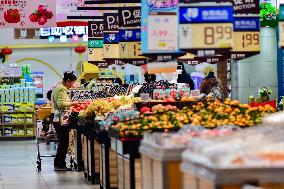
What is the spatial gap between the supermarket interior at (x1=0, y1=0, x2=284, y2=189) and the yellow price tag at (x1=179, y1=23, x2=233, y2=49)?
1cm

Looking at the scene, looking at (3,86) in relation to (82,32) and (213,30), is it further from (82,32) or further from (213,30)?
(213,30)

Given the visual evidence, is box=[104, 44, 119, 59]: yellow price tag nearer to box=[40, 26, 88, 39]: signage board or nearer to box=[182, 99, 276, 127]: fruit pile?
box=[182, 99, 276, 127]: fruit pile

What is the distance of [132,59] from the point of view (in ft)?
62.0

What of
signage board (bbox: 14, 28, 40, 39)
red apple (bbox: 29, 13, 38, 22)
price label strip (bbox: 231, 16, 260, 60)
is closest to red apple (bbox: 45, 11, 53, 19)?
red apple (bbox: 29, 13, 38, 22)

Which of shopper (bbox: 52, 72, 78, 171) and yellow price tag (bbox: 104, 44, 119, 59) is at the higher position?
yellow price tag (bbox: 104, 44, 119, 59)

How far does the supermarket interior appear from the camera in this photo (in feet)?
24.1

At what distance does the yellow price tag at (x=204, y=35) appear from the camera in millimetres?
12039

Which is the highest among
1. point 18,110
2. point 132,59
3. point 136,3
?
point 136,3

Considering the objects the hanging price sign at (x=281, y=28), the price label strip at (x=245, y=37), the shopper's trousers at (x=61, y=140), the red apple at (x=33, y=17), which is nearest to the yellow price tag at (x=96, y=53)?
the red apple at (x=33, y=17)

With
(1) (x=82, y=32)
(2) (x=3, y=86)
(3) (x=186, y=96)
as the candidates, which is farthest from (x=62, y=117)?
(1) (x=82, y=32)

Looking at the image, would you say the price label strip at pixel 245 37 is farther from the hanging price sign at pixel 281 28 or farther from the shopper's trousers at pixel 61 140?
the shopper's trousers at pixel 61 140

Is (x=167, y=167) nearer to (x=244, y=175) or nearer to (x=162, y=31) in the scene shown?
(x=244, y=175)

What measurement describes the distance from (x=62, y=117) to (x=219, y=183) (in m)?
12.4

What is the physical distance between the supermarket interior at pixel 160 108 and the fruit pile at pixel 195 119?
0.8 inches
